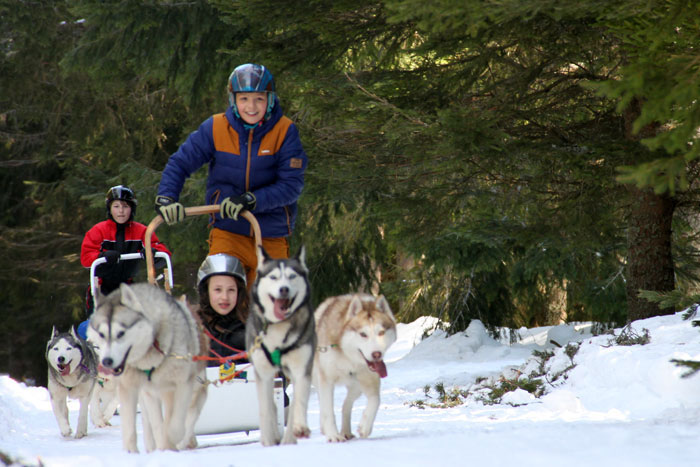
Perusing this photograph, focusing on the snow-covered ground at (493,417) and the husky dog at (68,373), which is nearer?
the snow-covered ground at (493,417)

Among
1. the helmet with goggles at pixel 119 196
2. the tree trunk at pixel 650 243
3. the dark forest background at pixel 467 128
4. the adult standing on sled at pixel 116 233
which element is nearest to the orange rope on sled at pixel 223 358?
the dark forest background at pixel 467 128

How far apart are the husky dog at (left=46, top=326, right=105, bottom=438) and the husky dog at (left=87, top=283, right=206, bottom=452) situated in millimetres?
3639

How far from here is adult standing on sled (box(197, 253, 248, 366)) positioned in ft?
14.8

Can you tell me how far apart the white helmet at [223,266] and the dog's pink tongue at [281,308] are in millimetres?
942

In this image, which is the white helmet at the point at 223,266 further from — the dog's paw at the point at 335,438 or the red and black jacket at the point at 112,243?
the red and black jacket at the point at 112,243

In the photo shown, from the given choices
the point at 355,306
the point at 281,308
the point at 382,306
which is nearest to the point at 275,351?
the point at 281,308

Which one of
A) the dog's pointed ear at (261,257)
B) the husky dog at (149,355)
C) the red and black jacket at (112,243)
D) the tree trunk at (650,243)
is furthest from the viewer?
the tree trunk at (650,243)

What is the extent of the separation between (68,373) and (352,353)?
423cm

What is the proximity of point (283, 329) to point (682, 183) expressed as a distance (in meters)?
2.07

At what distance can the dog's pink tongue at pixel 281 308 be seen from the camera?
→ 3600 millimetres

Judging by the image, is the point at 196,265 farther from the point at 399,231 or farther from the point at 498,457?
the point at 498,457

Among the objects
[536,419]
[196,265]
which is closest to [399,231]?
[536,419]

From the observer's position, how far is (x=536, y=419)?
21.6ft

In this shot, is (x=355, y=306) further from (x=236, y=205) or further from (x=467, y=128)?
(x=467, y=128)
